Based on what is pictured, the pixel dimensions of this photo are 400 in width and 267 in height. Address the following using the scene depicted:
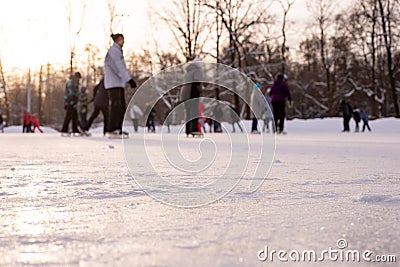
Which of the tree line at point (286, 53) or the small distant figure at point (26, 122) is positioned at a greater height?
the tree line at point (286, 53)

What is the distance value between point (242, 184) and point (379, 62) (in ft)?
124

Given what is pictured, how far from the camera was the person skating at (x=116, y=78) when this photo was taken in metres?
7.91

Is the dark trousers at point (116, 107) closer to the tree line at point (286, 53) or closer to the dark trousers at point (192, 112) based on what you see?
the dark trousers at point (192, 112)

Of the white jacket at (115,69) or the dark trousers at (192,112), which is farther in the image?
the dark trousers at (192,112)

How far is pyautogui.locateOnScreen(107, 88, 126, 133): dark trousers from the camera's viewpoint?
8.02 m

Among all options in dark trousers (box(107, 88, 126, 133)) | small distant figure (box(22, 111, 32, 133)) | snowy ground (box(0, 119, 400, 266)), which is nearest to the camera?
snowy ground (box(0, 119, 400, 266))

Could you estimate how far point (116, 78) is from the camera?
26.9ft

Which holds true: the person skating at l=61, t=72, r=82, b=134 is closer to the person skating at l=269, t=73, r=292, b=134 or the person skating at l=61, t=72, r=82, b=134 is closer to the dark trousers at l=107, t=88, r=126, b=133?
the dark trousers at l=107, t=88, r=126, b=133

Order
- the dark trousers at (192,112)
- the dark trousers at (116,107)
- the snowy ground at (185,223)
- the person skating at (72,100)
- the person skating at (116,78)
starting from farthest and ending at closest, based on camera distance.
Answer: the person skating at (72,100), the dark trousers at (192,112), the dark trousers at (116,107), the person skating at (116,78), the snowy ground at (185,223)

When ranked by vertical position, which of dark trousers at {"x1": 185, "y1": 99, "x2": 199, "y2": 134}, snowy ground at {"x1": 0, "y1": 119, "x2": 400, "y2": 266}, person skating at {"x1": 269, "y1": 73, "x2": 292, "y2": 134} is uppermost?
person skating at {"x1": 269, "y1": 73, "x2": 292, "y2": 134}

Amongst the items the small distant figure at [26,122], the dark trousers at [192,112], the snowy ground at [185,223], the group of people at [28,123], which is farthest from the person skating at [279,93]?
the small distant figure at [26,122]

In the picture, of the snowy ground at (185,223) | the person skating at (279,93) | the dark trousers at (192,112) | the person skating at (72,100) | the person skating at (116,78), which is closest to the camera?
the snowy ground at (185,223)

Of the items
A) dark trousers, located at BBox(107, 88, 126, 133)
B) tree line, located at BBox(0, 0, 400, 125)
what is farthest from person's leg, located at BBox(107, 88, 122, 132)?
tree line, located at BBox(0, 0, 400, 125)

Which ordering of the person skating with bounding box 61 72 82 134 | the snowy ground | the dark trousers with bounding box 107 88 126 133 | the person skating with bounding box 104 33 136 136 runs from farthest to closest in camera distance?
the person skating with bounding box 61 72 82 134 → the dark trousers with bounding box 107 88 126 133 → the person skating with bounding box 104 33 136 136 → the snowy ground
